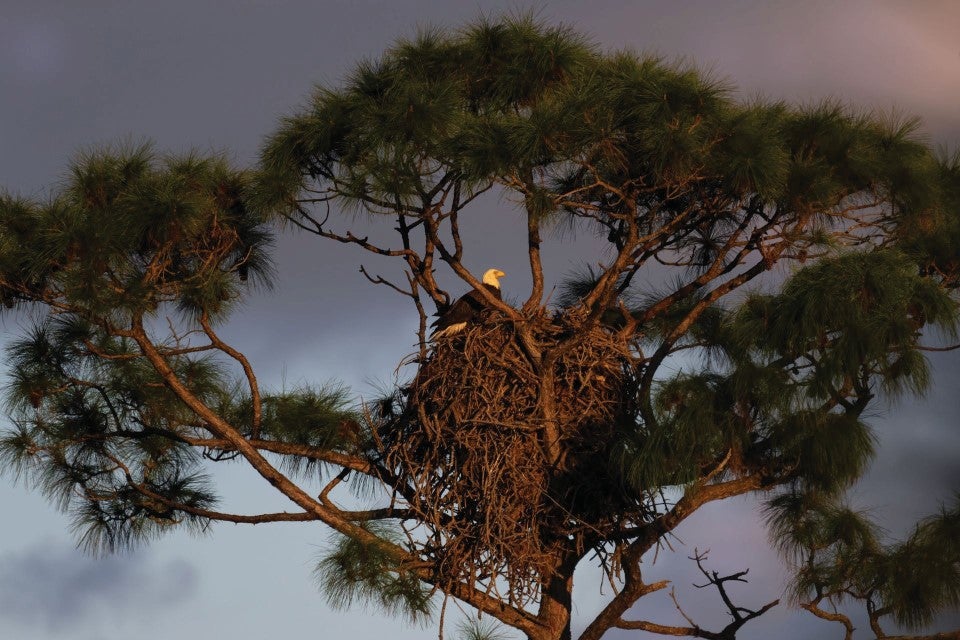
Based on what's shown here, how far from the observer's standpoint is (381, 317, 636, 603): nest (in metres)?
6.29

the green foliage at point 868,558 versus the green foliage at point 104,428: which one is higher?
the green foliage at point 104,428

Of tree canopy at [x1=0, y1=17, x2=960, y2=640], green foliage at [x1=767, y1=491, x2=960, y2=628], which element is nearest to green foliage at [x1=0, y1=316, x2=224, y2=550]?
tree canopy at [x1=0, y1=17, x2=960, y2=640]

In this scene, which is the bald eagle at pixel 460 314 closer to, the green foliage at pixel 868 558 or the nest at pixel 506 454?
the nest at pixel 506 454

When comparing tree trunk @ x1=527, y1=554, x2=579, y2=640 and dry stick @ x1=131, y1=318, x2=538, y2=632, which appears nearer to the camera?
dry stick @ x1=131, y1=318, x2=538, y2=632

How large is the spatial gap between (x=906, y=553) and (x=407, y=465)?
2269 millimetres

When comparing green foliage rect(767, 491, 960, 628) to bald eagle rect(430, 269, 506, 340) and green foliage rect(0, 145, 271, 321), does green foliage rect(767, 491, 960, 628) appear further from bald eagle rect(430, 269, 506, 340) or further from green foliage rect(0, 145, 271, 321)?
green foliage rect(0, 145, 271, 321)

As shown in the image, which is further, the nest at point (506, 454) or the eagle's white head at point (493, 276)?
the eagle's white head at point (493, 276)

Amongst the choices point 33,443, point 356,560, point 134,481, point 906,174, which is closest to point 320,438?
point 356,560

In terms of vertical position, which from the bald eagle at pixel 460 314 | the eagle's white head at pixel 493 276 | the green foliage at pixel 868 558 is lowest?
the green foliage at pixel 868 558

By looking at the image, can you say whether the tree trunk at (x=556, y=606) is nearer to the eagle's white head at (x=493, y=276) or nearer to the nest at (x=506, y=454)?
the nest at (x=506, y=454)

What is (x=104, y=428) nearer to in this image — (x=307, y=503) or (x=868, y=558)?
(x=307, y=503)

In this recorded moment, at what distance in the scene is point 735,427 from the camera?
5.81m

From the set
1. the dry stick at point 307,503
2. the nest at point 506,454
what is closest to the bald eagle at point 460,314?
the nest at point 506,454

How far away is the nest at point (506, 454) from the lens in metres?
6.29
